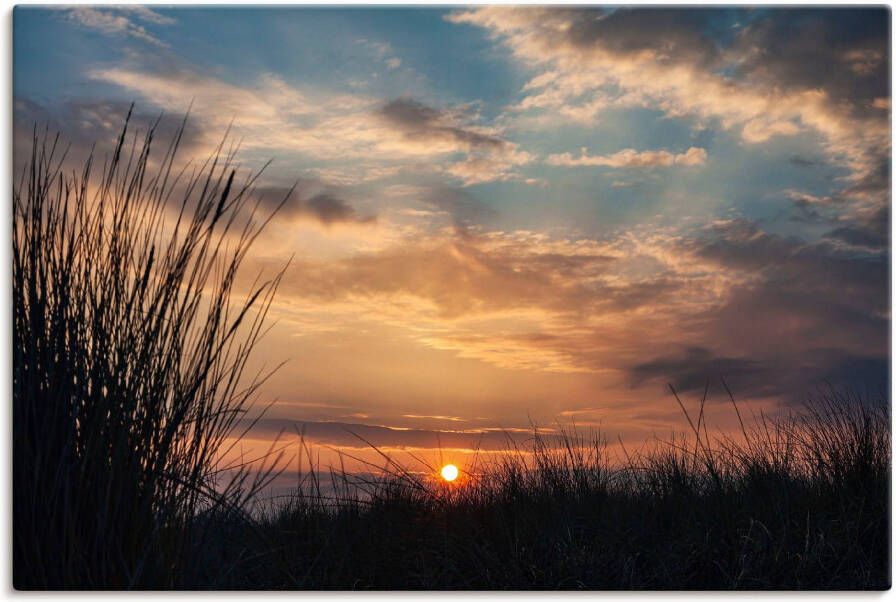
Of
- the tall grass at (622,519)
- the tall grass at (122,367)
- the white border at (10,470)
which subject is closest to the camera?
the tall grass at (122,367)

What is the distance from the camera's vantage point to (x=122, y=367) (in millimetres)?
1973

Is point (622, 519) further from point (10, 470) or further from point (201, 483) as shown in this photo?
A: point (10, 470)

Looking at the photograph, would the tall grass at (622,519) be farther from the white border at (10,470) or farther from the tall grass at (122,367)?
the tall grass at (122,367)

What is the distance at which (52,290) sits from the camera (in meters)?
2.04

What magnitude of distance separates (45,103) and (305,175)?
2.84ft

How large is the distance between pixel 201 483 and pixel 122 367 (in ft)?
1.20

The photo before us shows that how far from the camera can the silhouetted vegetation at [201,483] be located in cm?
198

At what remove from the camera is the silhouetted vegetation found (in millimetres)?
1979

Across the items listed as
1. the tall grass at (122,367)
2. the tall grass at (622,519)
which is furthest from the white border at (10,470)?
the tall grass at (622,519)

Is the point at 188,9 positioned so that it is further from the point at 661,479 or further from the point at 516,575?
the point at 661,479

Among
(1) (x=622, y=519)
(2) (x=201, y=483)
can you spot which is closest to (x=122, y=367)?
(2) (x=201, y=483)

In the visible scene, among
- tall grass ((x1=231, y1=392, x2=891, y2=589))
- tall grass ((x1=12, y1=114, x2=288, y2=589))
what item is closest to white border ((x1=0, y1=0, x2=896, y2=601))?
tall grass ((x1=12, y1=114, x2=288, y2=589))

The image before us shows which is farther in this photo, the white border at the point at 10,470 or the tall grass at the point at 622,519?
the tall grass at the point at 622,519

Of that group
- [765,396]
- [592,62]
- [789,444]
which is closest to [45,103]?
[592,62]
